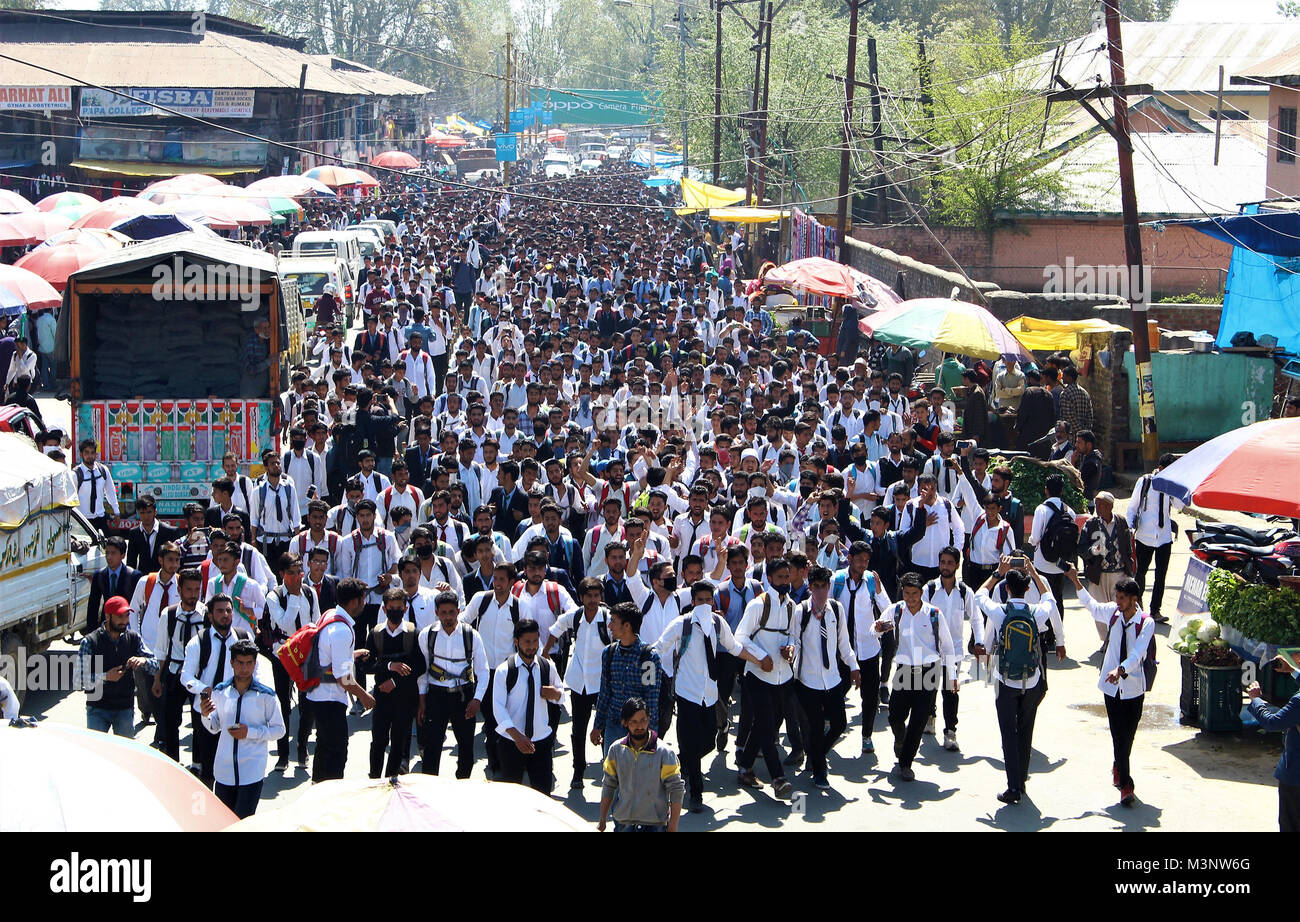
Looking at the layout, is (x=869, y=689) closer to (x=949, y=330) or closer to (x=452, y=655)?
(x=452, y=655)

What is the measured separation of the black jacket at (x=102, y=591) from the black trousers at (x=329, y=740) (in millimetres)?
2463

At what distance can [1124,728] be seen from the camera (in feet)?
30.2

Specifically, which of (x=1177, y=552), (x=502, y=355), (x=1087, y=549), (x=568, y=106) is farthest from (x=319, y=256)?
(x=568, y=106)

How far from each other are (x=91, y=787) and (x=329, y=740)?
2.80 m

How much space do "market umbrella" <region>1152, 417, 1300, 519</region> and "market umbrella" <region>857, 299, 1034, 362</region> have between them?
22.1 feet

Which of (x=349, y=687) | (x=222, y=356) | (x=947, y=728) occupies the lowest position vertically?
(x=947, y=728)

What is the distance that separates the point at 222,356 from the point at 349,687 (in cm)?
912

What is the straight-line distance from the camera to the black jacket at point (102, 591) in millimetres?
11125

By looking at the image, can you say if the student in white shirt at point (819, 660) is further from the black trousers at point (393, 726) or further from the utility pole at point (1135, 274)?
the utility pole at point (1135, 274)

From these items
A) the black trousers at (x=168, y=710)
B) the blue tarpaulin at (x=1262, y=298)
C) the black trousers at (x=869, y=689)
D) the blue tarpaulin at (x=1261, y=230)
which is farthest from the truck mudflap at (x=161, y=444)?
the blue tarpaulin at (x=1262, y=298)

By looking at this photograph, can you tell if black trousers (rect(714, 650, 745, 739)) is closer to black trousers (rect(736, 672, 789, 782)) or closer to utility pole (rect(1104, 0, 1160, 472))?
black trousers (rect(736, 672, 789, 782))

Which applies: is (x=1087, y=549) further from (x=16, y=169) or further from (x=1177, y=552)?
(x=16, y=169)

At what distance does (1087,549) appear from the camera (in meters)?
12.3

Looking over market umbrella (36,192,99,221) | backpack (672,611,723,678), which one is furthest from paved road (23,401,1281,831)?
market umbrella (36,192,99,221)
